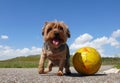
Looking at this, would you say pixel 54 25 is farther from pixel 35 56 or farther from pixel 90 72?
pixel 35 56

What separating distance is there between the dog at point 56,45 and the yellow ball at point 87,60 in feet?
1.55

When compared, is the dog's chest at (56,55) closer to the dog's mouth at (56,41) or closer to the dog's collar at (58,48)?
the dog's collar at (58,48)

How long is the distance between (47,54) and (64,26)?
51.6 inches

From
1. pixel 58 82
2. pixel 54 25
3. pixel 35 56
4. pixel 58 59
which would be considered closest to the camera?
pixel 58 82

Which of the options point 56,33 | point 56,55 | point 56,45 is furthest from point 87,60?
point 56,33

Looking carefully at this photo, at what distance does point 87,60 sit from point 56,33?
1793 millimetres

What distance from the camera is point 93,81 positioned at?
32.1 feet

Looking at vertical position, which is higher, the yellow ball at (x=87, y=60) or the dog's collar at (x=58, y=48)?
the dog's collar at (x=58, y=48)

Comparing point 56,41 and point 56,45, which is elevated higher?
point 56,41

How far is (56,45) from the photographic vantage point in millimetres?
11062

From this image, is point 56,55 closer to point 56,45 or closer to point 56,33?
point 56,45

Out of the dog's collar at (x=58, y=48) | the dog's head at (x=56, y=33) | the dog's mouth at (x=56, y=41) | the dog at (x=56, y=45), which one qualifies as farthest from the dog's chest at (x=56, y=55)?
the dog's mouth at (x=56, y=41)

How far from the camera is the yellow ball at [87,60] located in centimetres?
1188

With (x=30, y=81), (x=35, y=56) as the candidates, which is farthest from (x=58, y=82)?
(x=35, y=56)
